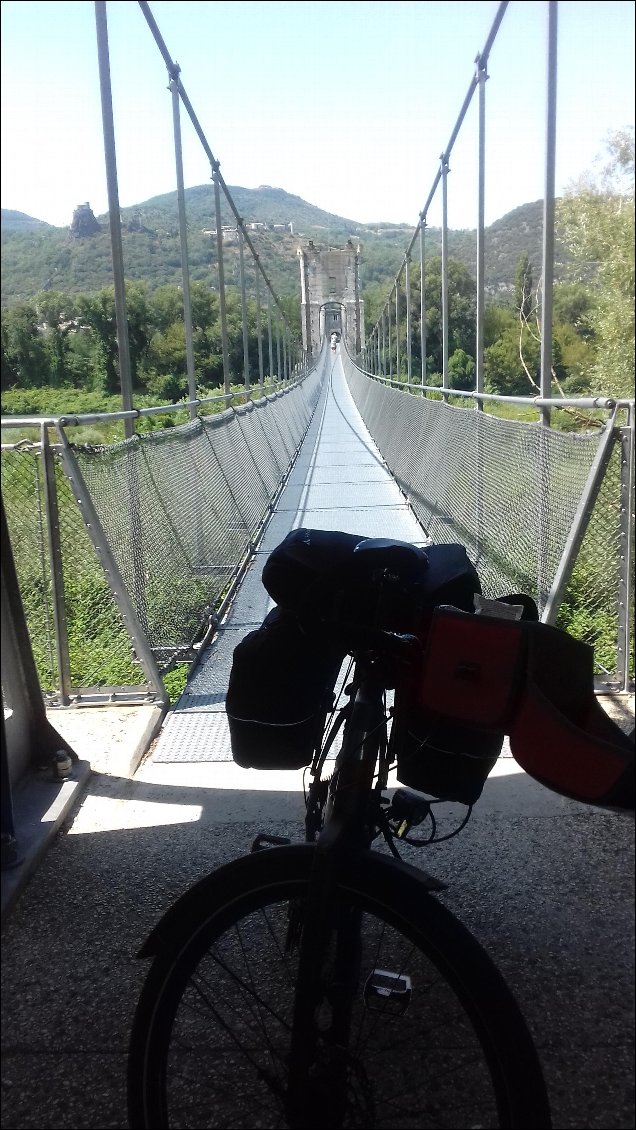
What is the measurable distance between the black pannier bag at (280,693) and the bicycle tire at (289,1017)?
207 mm

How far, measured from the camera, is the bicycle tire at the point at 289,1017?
1184 mm

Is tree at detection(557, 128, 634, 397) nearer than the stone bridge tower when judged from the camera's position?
Yes

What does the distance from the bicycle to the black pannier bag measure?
0.04ft

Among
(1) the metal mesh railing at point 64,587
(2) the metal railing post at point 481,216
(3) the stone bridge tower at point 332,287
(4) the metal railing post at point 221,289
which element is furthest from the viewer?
(3) the stone bridge tower at point 332,287

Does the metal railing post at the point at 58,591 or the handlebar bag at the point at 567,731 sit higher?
the handlebar bag at the point at 567,731

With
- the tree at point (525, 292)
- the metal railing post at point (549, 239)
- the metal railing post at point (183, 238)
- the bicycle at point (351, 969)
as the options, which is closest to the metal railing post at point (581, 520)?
the metal railing post at point (549, 239)

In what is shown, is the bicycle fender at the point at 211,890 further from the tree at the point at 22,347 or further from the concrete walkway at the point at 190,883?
the tree at the point at 22,347

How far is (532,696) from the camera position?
1.20 meters

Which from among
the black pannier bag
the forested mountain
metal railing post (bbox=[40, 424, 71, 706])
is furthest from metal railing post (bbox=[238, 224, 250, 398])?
the black pannier bag

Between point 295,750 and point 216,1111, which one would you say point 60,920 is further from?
point 295,750

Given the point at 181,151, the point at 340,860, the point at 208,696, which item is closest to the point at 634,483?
the point at 208,696

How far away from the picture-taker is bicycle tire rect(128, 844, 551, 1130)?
1.18 meters

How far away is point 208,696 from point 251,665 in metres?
2.23

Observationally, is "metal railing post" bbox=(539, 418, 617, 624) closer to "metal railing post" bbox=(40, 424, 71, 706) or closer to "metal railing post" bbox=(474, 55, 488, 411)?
"metal railing post" bbox=(40, 424, 71, 706)
